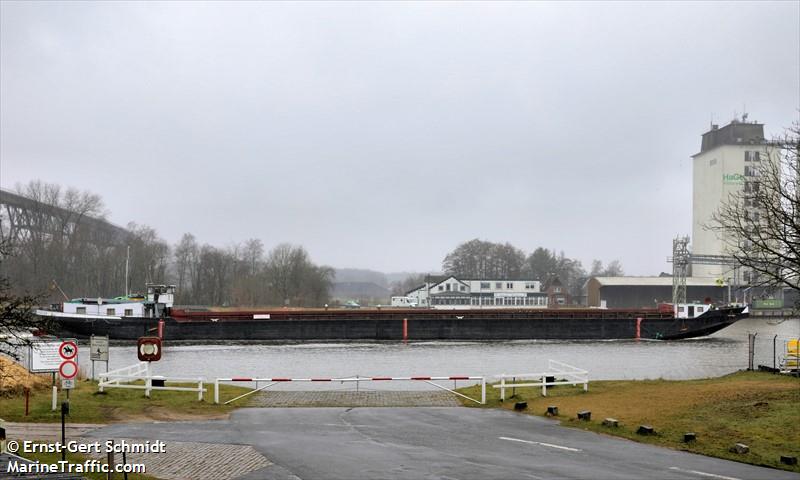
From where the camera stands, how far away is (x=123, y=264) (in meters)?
94.5

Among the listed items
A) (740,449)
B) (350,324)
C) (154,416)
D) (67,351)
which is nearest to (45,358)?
(154,416)

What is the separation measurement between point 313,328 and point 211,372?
71.6 feet

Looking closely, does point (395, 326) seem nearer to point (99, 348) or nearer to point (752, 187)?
point (752, 187)

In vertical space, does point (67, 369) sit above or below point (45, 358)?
above

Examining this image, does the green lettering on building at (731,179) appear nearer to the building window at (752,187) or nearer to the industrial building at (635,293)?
the industrial building at (635,293)

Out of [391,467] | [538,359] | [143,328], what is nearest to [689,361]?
[538,359]

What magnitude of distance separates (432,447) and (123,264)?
296 ft

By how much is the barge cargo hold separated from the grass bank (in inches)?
1354

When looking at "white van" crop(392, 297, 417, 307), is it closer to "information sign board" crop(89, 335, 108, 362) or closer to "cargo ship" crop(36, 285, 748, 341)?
"cargo ship" crop(36, 285, 748, 341)

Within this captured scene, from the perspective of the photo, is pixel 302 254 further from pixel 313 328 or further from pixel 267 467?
pixel 267 467

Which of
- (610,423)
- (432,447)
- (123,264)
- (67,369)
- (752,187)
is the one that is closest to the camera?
(432,447)

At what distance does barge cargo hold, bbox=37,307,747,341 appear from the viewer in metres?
54.9

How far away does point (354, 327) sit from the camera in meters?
57.2

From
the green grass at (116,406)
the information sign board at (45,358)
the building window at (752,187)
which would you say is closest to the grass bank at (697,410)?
the building window at (752,187)
